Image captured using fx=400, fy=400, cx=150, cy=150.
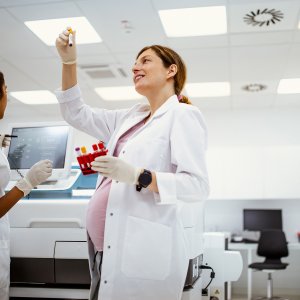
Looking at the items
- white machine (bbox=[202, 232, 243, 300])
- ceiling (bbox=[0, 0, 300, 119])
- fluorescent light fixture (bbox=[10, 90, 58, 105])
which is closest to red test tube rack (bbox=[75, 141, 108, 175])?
white machine (bbox=[202, 232, 243, 300])

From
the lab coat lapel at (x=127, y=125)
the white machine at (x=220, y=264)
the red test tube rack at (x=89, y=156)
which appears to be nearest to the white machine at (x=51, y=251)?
the red test tube rack at (x=89, y=156)

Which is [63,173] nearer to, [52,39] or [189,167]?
[189,167]

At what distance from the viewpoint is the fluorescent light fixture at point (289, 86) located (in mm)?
5211

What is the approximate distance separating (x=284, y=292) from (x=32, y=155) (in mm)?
4929

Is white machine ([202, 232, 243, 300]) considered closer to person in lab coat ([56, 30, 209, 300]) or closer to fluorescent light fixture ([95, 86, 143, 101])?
person in lab coat ([56, 30, 209, 300])

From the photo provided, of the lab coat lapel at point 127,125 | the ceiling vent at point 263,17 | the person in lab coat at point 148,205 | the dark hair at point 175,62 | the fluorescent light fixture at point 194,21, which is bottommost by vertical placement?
the person in lab coat at point 148,205

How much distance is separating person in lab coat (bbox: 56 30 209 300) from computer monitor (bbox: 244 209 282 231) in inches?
194

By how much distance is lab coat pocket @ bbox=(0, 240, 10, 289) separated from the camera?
1605 mm

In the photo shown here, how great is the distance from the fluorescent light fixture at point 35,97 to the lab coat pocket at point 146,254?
4.95 meters

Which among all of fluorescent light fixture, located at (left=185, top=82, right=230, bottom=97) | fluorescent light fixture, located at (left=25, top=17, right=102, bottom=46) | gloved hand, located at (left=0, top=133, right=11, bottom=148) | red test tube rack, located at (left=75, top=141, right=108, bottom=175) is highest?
fluorescent light fixture, located at (left=185, top=82, right=230, bottom=97)

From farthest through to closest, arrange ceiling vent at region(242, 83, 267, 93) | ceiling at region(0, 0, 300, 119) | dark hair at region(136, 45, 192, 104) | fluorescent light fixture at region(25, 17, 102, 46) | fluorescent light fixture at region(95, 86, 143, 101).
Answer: fluorescent light fixture at region(95, 86, 143, 101)
ceiling vent at region(242, 83, 267, 93)
fluorescent light fixture at region(25, 17, 102, 46)
ceiling at region(0, 0, 300, 119)
dark hair at region(136, 45, 192, 104)

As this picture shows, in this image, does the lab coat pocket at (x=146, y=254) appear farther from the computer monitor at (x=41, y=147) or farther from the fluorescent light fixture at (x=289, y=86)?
the fluorescent light fixture at (x=289, y=86)


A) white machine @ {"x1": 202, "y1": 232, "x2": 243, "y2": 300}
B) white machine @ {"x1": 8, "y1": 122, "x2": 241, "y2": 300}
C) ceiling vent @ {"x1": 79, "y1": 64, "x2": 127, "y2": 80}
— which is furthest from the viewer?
ceiling vent @ {"x1": 79, "y1": 64, "x2": 127, "y2": 80}

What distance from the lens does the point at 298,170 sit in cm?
586
